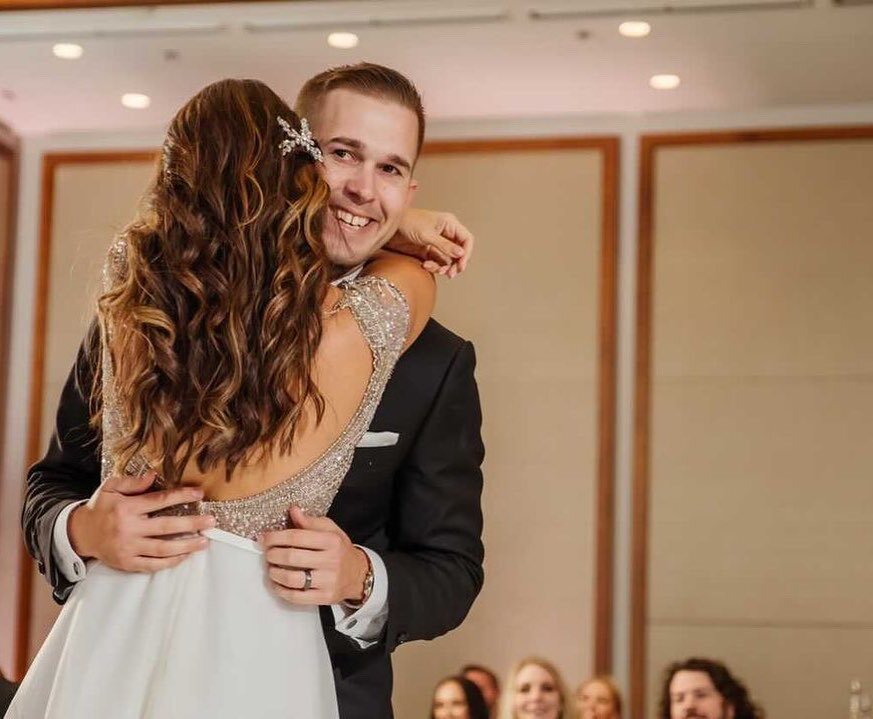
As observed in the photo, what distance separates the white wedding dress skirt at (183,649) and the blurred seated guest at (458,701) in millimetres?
4120

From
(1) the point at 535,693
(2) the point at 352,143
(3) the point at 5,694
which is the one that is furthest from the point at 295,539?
(1) the point at 535,693

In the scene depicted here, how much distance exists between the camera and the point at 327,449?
5.29 feet

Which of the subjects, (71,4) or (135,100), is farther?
(135,100)

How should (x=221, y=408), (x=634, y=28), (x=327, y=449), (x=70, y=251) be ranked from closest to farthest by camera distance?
1. (x=221, y=408)
2. (x=327, y=449)
3. (x=634, y=28)
4. (x=70, y=251)

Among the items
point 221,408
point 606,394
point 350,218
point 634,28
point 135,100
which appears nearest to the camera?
point 221,408

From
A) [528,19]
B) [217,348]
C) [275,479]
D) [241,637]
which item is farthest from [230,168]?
[528,19]

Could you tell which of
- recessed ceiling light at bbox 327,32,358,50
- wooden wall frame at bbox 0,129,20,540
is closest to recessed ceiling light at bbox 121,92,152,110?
wooden wall frame at bbox 0,129,20,540

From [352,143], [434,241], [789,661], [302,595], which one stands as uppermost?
[352,143]

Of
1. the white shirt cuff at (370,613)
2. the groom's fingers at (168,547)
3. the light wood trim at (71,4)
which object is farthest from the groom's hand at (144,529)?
the light wood trim at (71,4)

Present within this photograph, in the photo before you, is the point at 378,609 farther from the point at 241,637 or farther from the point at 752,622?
the point at 752,622

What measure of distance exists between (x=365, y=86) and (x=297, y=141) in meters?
0.34

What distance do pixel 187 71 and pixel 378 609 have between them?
14.8 feet

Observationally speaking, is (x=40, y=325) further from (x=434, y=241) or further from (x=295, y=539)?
(x=295, y=539)

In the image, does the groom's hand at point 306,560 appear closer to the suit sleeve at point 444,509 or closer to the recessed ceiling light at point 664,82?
the suit sleeve at point 444,509
